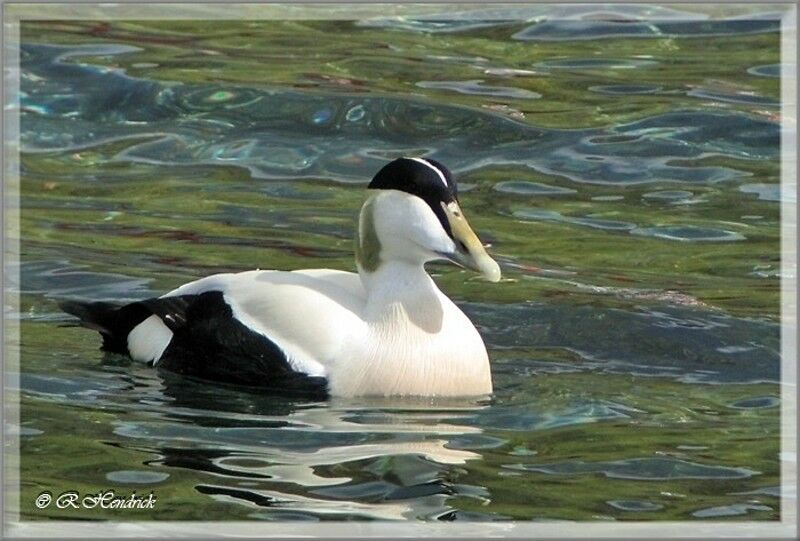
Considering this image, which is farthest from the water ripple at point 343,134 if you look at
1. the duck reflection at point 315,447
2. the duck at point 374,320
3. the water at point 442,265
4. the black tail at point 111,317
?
the duck reflection at point 315,447

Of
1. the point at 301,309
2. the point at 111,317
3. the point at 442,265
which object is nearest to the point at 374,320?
the point at 301,309

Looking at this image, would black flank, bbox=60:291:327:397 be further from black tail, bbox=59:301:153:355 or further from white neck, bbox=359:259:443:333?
white neck, bbox=359:259:443:333

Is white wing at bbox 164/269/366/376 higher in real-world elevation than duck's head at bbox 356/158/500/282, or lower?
lower

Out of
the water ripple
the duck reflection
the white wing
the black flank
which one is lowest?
the duck reflection

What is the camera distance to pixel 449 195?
6449 mm

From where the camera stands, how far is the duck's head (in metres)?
6.41

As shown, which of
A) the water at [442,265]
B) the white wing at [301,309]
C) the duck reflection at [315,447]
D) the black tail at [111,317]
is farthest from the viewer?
the black tail at [111,317]

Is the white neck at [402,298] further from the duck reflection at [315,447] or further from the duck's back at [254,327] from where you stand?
the duck reflection at [315,447]

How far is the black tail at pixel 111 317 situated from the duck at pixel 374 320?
413 millimetres

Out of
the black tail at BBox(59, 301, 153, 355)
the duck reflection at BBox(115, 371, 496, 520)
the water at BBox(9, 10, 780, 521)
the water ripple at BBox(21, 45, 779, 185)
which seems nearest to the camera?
the duck reflection at BBox(115, 371, 496, 520)

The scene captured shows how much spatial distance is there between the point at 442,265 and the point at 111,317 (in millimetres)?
1848

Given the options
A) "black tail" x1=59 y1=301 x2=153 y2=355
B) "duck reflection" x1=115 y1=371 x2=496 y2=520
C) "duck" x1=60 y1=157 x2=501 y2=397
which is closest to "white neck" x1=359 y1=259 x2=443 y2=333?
"duck" x1=60 y1=157 x2=501 y2=397

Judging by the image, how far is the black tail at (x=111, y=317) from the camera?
7.27 meters

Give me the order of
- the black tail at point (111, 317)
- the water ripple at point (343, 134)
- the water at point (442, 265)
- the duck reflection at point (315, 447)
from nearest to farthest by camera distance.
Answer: the duck reflection at point (315, 447) < the water at point (442, 265) < the black tail at point (111, 317) < the water ripple at point (343, 134)
